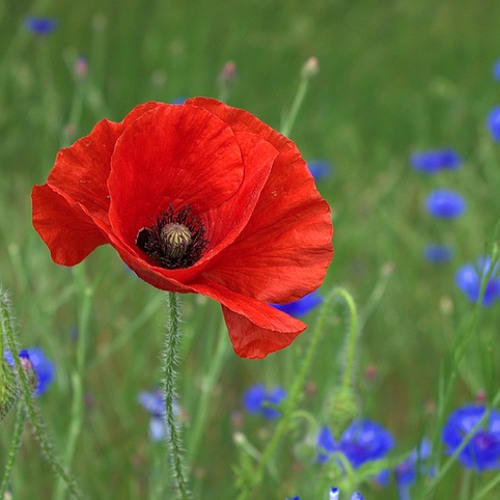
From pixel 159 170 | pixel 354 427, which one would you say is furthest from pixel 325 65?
pixel 159 170

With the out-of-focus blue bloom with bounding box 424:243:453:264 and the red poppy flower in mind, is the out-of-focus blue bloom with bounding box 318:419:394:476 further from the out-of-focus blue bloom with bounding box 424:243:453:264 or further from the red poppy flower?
the out-of-focus blue bloom with bounding box 424:243:453:264

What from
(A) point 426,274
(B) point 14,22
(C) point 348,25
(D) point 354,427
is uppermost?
(C) point 348,25

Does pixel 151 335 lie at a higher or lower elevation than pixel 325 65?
lower

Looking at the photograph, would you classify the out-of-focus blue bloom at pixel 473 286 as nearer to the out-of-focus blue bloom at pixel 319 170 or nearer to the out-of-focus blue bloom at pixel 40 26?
the out-of-focus blue bloom at pixel 319 170

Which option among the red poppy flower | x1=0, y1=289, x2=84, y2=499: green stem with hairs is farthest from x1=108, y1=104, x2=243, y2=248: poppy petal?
x1=0, y1=289, x2=84, y2=499: green stem with hairs

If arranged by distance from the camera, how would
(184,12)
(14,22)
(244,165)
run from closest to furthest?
(244,165), (14,22), (184,12)

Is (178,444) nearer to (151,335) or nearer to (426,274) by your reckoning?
(151,335)

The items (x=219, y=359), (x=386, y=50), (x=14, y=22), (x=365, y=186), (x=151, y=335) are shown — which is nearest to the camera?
(x=219, y=359)
